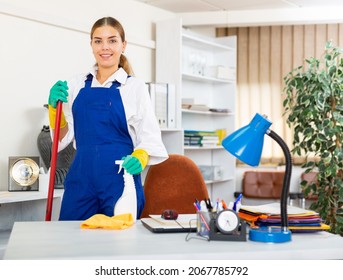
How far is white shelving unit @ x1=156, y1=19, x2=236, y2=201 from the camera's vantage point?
5.01 metres

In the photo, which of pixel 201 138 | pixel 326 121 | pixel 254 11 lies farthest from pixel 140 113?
pixel 254 11

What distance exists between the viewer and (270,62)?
6078 millimetres

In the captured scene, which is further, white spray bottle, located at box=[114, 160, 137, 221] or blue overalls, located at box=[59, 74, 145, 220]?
blue overalls, located at box=[59, 74, 145, 220]

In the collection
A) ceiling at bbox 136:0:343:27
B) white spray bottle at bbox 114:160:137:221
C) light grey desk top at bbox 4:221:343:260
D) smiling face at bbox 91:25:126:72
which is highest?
ceiling at bbox 136:0:343:27

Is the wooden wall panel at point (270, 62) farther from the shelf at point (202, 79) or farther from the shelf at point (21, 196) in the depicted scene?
the shelf at point (21, 196)

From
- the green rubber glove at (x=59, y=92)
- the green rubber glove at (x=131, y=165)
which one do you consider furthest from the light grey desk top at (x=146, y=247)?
the green rubber glove at (x=59, y=92)

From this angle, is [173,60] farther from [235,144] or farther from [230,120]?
[235,144]

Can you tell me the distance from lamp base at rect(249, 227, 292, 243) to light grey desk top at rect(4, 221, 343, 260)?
19mm

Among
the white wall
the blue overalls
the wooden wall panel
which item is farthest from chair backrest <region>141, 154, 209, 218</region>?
the wooden wall panel

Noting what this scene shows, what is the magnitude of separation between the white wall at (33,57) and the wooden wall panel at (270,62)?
2.02 meters

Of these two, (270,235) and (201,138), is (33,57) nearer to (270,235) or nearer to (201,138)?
(201,138)

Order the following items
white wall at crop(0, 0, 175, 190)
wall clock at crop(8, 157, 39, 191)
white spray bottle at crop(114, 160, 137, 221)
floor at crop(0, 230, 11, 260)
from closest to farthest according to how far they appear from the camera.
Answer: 1. white spray bottle at crop(114, 160, 137, 221)
2. floor at crop(0, 230, 11, 260)
3. wall clock at crop(8, 157, 39, 191)
4. white wall at crop(0, 0, 175, 190)

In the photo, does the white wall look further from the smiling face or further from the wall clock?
the smiling face

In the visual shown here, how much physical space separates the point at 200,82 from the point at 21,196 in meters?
2.83
